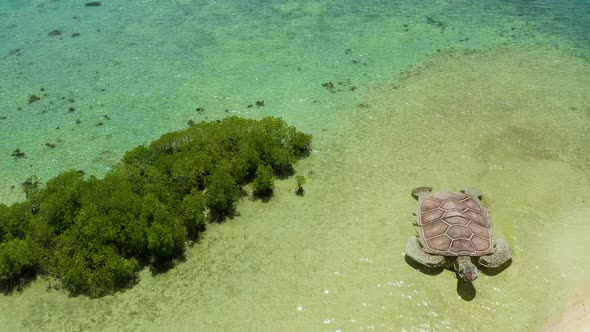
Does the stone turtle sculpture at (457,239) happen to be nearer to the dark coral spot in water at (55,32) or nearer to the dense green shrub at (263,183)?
the dense green shrub at (263,183)

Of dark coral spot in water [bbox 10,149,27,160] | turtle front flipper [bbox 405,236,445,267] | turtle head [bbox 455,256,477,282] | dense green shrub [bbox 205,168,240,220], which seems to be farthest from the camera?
dark coral spot in water [bbox 10,149,27,160]

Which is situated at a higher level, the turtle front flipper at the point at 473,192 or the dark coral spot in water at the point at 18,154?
the turtle front flipper at the point at 473,192

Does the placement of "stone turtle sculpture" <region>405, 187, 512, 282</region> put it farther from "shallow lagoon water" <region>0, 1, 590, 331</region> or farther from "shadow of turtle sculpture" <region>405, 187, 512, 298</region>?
"shallow lagoon water" <region>0, 1, 590, 331</region>

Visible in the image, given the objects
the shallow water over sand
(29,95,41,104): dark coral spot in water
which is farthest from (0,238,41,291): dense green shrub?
(29,95,41,104): dark coral spot in water

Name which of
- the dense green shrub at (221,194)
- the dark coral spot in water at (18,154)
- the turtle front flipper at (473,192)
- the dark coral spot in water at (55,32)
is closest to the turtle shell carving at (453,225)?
the turtle front flipper at (473,192)

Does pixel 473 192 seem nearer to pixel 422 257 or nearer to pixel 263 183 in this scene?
pixel 422 257

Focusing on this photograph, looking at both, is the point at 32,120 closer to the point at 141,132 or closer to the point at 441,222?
the point at 141,132
